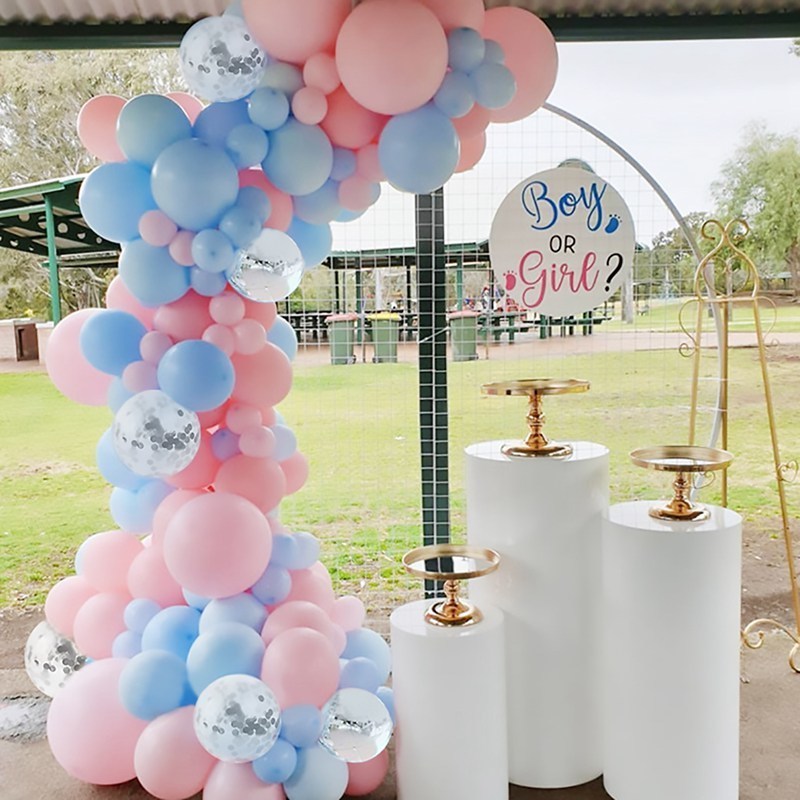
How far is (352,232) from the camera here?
9.26 ft

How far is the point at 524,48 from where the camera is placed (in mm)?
2148

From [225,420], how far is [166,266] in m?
0.40

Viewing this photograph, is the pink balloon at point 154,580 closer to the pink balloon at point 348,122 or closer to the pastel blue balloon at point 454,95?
the pink balloon at point 348,122

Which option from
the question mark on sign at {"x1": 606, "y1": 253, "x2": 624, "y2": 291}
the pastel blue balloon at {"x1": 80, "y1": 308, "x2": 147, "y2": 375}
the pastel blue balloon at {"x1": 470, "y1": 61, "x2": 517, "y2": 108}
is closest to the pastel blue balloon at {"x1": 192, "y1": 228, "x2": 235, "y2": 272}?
the pastel blue balloon at {"x1": 80, "y1": 308, "x2": 147, "y2": 375}

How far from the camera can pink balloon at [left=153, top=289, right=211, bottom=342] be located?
2.06 metres

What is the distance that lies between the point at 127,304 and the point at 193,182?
40 cm

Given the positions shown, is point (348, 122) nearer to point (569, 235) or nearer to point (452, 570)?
point (569, 235)

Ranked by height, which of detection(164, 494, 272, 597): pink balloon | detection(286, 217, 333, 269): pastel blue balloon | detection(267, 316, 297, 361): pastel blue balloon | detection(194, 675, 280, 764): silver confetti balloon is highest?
detection(286, 217, 333, 269): pastel blue balloon

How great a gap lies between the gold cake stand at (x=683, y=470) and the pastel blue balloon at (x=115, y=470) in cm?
131

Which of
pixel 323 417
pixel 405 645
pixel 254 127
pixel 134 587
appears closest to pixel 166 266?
pixel 254 127

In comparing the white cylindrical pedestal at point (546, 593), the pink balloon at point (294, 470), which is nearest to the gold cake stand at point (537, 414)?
the white cylindrical pedestal at point (546, 593)

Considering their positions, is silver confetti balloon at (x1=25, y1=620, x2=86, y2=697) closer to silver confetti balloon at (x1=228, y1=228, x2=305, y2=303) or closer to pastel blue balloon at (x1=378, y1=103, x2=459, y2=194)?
silver confetti balloon at (x1=228, y1=228, x2=305, y2=303)

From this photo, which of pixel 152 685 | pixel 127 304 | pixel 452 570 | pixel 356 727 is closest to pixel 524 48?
pixel 127 304

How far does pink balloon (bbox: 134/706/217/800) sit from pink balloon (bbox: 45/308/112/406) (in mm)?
821
